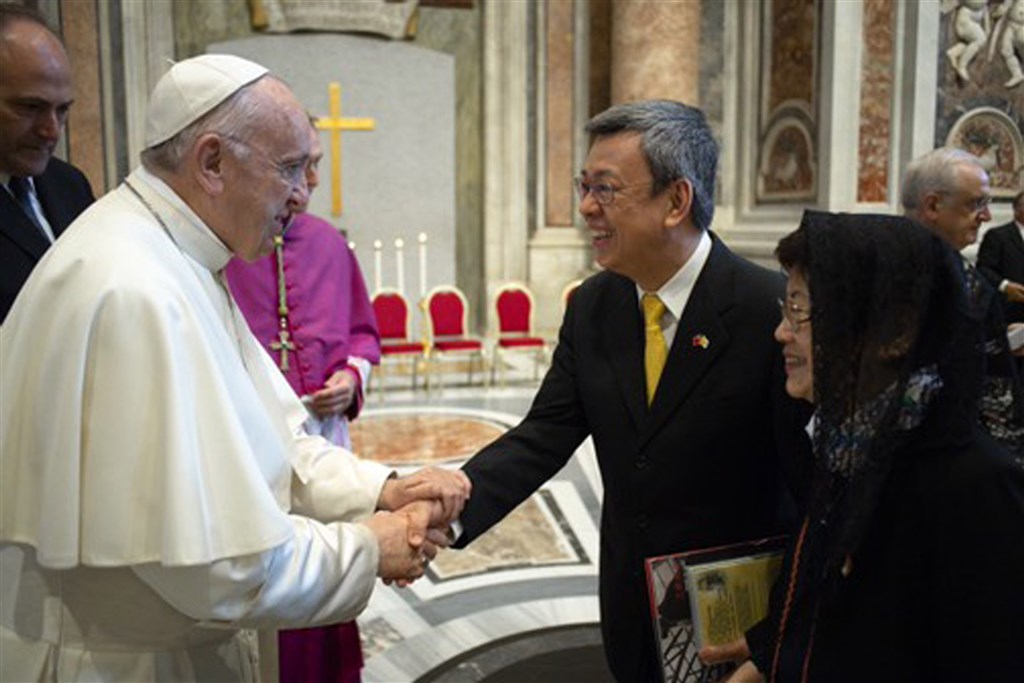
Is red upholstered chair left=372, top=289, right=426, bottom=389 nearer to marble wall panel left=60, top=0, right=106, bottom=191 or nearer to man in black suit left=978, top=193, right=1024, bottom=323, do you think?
marble wall panel left=60, top=0, right=106, bottom=191

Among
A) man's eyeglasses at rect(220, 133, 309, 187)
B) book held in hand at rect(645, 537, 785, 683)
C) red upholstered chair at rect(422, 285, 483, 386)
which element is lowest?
red upholstered chair at rect(422, 285, 483, 386)

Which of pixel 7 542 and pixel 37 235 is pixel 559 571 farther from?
pixel 7 542

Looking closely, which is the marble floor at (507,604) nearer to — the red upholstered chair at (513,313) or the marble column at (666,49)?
the red upholstered chair at (513,313)

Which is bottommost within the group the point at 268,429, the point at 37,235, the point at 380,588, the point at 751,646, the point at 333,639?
the point at 380,588

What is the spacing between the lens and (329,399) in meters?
3.34

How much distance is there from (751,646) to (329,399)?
6.18 ft

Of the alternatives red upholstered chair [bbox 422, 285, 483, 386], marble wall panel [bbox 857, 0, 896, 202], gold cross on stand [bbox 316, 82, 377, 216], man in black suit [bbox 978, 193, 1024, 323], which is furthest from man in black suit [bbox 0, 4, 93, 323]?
gold cross on stand [bbox 316, 82, 377, 216]

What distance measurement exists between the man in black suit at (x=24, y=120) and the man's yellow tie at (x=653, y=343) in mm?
1587

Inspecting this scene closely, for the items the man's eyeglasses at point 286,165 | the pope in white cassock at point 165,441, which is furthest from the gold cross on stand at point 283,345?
the man's eyeglasses at point 286,165

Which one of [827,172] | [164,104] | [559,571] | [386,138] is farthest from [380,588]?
[386,138]

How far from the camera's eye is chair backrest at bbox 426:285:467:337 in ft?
31.9

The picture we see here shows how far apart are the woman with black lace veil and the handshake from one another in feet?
2.60

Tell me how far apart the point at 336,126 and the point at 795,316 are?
406 inches

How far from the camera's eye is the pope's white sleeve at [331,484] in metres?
2.13
